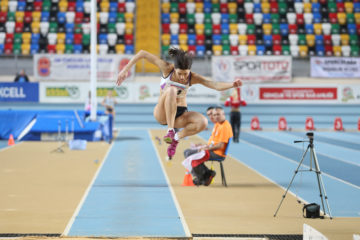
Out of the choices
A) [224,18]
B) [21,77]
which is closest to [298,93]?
[224,18]

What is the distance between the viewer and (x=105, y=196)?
28.0ft

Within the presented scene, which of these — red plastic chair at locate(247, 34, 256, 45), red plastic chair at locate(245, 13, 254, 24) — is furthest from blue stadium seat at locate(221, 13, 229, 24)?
red plastic chair at locate(247, 34, 256, 45)

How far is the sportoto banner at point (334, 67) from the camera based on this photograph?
80.2 feet

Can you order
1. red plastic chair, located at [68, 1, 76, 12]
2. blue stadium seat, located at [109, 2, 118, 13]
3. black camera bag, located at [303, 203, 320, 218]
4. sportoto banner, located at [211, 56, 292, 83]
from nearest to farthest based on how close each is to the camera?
1. black camera bag, located at [303, 203, 320, 218]
2. sportoto banner, located at [211, 56, 292, 83]
3. red plastic chair, located at [68, 1, 76, 12]
4. blue stadium seat, located at [109, 2, 118, 13]

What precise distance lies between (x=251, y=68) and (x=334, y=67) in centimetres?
379

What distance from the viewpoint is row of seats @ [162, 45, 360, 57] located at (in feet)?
86.3

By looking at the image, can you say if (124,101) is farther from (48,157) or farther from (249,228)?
(249,228)

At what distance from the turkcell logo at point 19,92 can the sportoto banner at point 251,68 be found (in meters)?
7.36

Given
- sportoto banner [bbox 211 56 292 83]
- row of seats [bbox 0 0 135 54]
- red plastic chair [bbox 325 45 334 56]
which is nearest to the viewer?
sportoto banner [bbox 211 56 292 83]

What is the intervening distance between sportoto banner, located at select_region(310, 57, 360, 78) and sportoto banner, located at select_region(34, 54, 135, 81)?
7.98 meters

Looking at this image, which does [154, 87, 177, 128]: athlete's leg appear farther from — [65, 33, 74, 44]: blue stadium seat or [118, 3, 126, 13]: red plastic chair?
[118, 3, 126, 13]: red plastic chair

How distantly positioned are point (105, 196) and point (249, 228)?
2795 mm

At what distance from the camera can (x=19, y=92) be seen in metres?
22.4

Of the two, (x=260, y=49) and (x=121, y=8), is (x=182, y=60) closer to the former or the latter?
(x=260, y=49)
